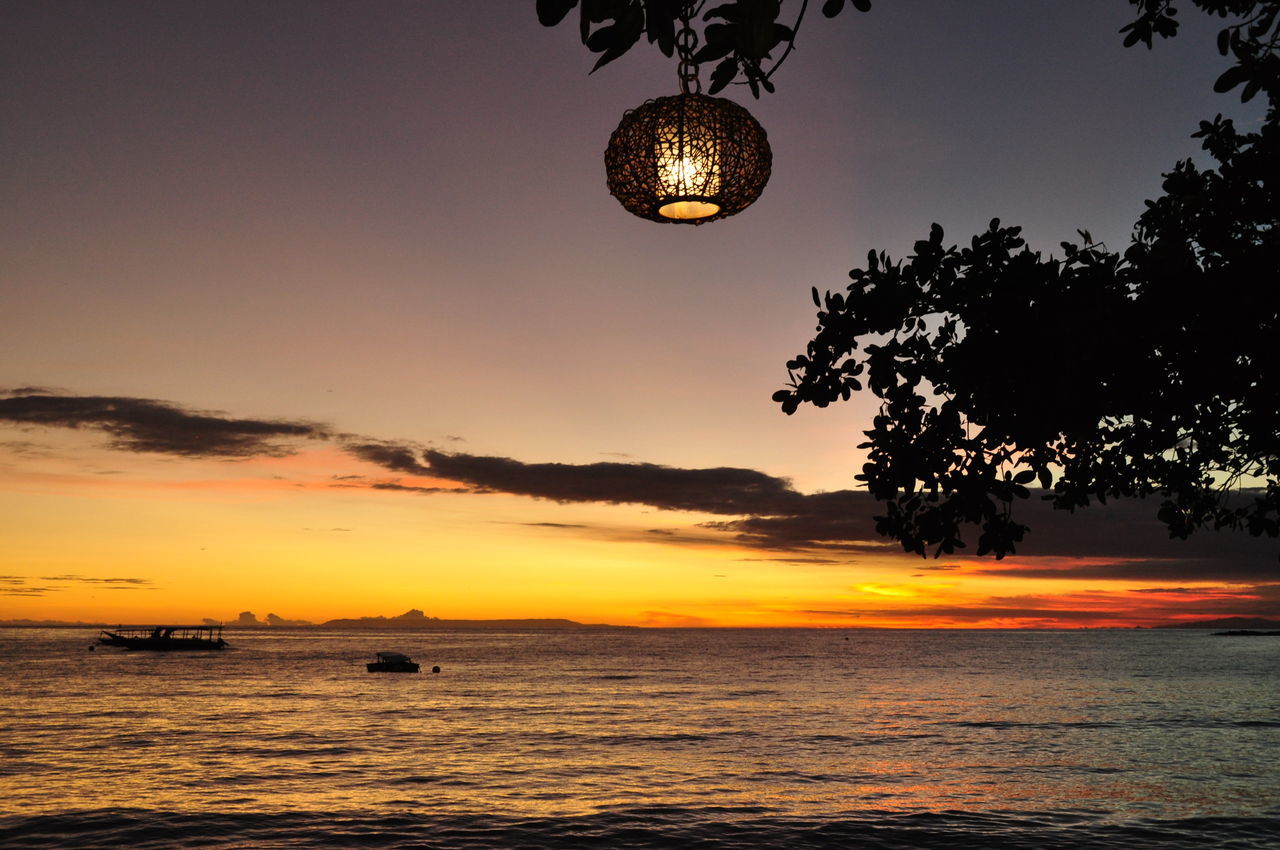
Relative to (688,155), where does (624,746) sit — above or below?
below

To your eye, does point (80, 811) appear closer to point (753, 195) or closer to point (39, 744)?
point (39, 744)

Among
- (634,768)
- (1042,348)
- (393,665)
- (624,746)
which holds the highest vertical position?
(1042,348)

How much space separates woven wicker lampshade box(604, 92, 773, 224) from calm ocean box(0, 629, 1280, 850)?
57.5 ft

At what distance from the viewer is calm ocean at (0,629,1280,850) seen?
832 inches

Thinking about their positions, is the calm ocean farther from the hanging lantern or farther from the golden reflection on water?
the hanging lantern

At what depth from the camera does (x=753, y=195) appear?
18.1ft

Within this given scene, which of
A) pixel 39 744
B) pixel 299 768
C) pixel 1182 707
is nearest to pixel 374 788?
pixel 299 768

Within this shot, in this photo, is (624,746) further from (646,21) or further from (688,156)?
(646,21)

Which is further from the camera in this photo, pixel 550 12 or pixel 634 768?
pixel 634 768

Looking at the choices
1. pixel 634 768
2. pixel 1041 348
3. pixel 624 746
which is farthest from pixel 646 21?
pixel 624 746

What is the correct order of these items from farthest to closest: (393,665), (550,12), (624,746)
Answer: (393,665)
(624,746)
(550,12)

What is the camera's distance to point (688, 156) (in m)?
5.24

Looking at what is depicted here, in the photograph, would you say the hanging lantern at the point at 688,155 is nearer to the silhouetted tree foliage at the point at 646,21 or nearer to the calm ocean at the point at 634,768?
the silhouetted tree foliage at the point at 646,21

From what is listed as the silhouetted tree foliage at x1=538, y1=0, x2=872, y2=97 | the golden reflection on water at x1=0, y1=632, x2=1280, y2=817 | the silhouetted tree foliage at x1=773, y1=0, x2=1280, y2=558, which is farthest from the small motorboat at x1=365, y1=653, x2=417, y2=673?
the silhouetted tree foliage at x1=538, y1=0, x2=872, y2=97
